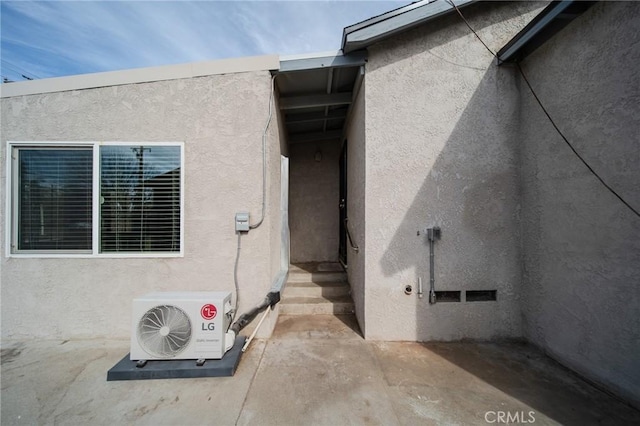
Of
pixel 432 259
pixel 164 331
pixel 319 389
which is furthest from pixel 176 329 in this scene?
pixel 432 259

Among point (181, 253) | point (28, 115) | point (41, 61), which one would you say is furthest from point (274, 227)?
point (41, 61)

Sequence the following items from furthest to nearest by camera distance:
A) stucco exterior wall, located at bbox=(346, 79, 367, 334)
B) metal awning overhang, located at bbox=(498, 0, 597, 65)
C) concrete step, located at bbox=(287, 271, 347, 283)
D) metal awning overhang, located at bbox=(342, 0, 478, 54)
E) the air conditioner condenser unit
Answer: concrete step, located at bbox=(287, 271, 347, 283), stucco exterior wall, located at bbox=(346, 79, 367, 334), metal awning overhang, located at bbox=(342, 0, 478, 54), the air conditioner condenser unit, metal awning overhang, located at bbox=(498, 0, 597, 65)

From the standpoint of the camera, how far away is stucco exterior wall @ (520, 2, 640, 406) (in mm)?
2486

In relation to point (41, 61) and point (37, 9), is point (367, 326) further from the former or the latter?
point (41, 61)

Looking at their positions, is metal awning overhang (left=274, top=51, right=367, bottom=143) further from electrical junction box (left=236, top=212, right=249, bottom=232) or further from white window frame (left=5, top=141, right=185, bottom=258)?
electrical junction box (left=236, top=212, right=249, bottom=232)

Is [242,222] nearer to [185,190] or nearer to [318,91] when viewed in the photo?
[185,190]

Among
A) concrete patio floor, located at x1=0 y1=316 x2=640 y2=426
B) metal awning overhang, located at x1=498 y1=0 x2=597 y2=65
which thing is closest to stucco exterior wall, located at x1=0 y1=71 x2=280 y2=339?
concrete patio floor, located at x1=0 y1=316 x2=640 y2=426

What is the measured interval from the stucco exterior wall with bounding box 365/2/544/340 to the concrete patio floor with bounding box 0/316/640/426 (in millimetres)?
537

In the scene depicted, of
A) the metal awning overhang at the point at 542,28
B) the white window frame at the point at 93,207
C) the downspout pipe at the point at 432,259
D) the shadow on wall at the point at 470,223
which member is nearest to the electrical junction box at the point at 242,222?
the white window frame at the point at 93,207

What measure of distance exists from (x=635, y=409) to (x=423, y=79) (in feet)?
15.4

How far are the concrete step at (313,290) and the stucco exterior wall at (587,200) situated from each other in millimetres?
3106

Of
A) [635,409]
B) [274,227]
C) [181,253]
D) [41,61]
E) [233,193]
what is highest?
[41,61]

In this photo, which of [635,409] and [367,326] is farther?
[367,326]

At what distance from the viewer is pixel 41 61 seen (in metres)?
5.27
